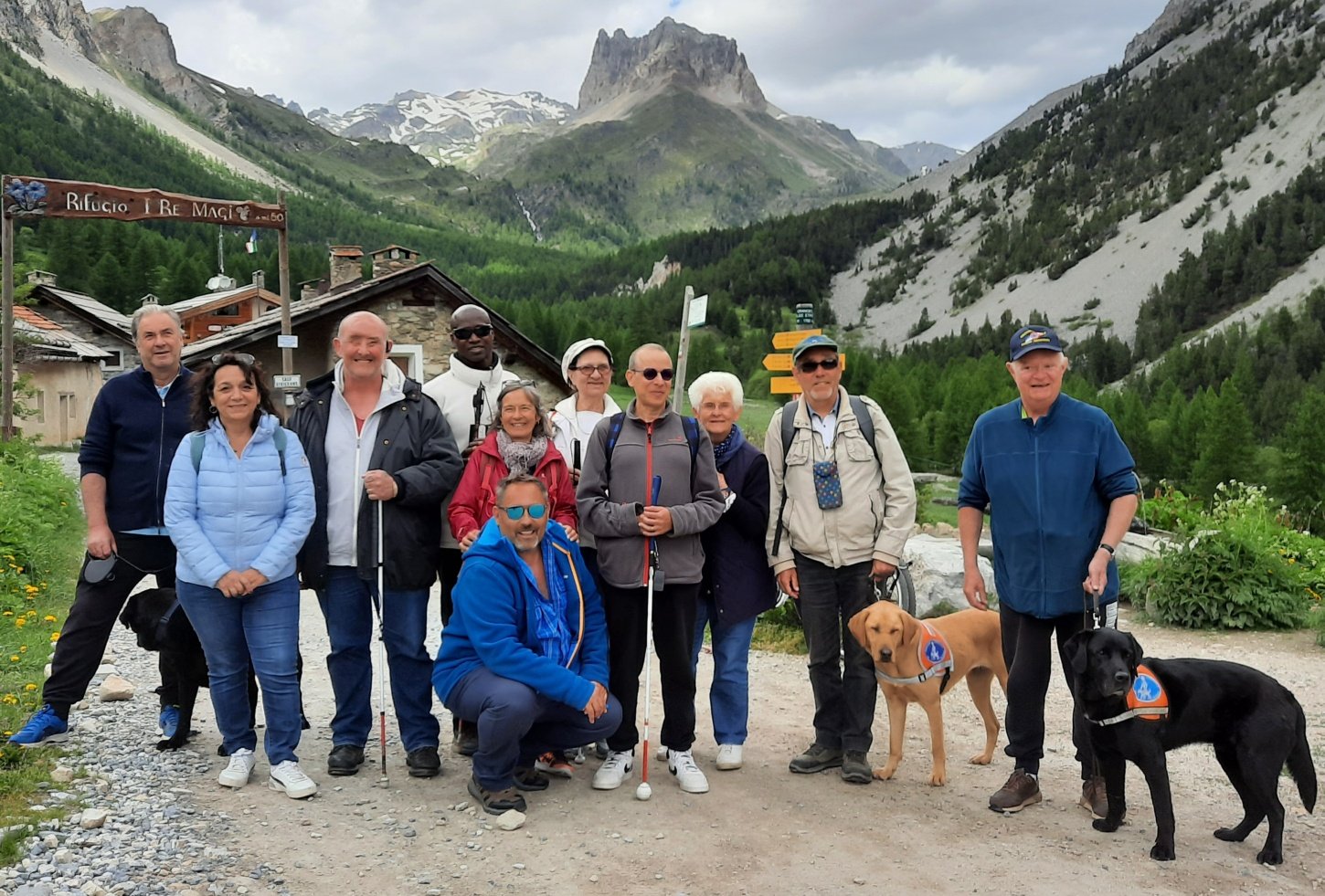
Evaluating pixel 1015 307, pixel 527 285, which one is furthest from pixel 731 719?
pixel 527 285

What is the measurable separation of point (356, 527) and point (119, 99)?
683ft

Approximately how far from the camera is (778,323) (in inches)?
4126

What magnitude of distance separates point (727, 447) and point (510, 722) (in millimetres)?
1759

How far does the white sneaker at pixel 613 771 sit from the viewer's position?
475 centimetres

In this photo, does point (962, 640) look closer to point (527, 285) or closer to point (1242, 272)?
point (1242, 272)

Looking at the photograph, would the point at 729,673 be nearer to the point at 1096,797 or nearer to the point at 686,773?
the point at 686,773

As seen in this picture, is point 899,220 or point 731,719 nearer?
point 731,719

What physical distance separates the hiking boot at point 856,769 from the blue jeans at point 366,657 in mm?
2044

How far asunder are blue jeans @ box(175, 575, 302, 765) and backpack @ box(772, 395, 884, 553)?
7.67ft

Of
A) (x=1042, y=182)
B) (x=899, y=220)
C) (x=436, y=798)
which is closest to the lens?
(x=436, y=798)

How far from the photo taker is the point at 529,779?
4770 mm

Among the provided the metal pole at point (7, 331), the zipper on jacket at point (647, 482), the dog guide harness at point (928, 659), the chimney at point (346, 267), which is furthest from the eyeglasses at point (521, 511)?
the chimney at point (346, 267)

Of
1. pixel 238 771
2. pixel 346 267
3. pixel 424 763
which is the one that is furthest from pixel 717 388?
pixel 346 267

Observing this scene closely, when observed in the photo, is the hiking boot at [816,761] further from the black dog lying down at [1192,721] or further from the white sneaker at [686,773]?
the black dog lying down at [1192,721]
